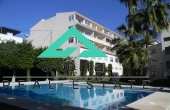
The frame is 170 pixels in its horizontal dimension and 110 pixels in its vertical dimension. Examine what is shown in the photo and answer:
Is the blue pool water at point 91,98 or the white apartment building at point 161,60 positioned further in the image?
the white apartment building at point 161,60

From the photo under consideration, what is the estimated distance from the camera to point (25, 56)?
2703cm

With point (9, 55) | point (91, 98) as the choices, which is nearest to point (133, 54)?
point (91, 98)

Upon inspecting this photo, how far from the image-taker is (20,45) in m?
27.1

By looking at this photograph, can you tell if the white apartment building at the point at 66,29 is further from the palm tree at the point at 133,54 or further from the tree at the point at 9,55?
the palm tree at the point at 133,54

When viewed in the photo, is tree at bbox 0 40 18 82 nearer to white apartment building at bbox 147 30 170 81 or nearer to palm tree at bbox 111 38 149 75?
palm tree at bbox 111 38 149 75

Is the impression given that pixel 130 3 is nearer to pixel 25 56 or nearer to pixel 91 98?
pixel 91 98

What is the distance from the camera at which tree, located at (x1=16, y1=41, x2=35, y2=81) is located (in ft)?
86.8

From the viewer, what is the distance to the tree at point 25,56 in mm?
26453

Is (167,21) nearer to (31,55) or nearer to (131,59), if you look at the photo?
(131,59)

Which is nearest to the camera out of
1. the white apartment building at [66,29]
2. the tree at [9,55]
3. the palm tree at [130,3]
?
the palm tree at [130,3]

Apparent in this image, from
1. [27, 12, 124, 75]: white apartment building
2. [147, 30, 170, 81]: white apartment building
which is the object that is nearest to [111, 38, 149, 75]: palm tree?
[147, 30, 170, 81]: white apartment building

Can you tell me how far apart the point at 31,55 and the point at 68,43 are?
12.6 meters

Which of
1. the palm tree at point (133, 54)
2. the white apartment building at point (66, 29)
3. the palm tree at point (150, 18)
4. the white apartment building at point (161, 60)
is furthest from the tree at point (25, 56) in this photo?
the white apartment building at point (161, 60)

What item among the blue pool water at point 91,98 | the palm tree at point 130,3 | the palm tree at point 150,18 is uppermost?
the palm tree at point 130,3
